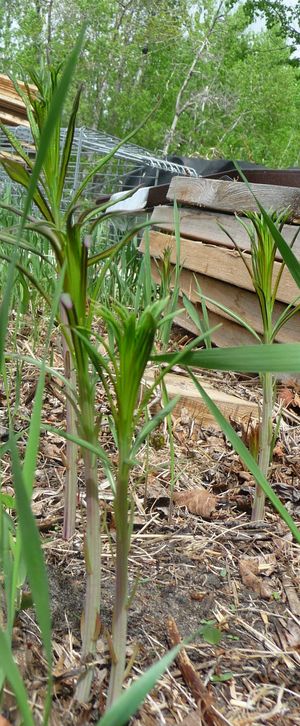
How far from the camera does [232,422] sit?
60.2 inches

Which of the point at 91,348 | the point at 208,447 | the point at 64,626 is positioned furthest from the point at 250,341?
the point at 91,348

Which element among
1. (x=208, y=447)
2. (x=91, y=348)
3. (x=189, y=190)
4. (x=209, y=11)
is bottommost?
(x=208, y=447)

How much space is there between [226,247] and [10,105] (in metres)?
4.95

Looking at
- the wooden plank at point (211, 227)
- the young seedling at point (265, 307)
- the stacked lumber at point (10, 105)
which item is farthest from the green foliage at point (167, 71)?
the young seedling at point (265, 307)

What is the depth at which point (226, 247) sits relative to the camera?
215cm

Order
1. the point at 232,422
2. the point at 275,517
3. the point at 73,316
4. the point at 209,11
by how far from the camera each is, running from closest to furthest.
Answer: the point at 73,316 → the point at 275,517 → the point at 232,422 → the point at 209,11

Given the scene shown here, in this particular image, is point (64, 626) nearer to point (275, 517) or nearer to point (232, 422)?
point (275, 517)

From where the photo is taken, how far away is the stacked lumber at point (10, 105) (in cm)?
584

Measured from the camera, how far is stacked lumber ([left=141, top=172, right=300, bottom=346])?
177 centimetres

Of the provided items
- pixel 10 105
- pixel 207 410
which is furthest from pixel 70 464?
pixel 10 105

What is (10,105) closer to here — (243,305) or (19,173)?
(243,305)

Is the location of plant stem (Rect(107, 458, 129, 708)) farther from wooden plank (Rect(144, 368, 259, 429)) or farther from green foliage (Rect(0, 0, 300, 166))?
green foliage (Rect(0, 0, 300, 166))

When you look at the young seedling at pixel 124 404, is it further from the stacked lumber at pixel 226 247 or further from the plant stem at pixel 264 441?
the stacked lumber at pixel 226 247

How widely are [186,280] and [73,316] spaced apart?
1878 mm
